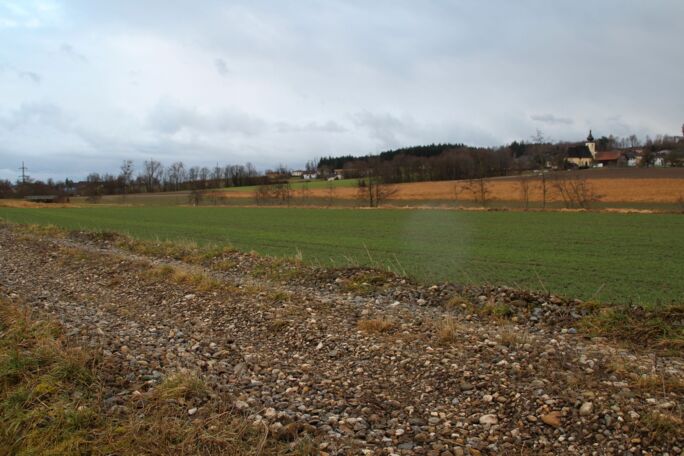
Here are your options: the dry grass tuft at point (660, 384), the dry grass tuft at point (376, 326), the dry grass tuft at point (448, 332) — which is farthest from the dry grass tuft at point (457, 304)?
the dry grass tuft at point (660, 384)

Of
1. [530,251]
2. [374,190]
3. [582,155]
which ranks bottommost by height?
[530,251]

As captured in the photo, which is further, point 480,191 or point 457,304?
point 480,191

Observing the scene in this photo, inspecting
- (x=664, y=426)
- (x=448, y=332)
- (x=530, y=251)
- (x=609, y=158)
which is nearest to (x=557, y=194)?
(x=530, y=251)

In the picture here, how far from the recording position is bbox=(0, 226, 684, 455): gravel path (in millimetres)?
5102

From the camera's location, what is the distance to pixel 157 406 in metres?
5.68

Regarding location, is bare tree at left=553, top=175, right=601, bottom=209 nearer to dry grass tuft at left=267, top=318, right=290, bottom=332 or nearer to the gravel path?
the gravel path

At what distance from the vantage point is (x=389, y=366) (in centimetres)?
727

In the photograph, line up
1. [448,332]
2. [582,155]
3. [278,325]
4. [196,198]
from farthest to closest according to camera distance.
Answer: [582,155], [196,198], [278,325], [448,332]

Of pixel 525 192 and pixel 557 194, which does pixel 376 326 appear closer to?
pixel 525 192

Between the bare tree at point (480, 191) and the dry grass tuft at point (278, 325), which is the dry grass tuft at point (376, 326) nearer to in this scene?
the dry grass tuft at point (278, 325)

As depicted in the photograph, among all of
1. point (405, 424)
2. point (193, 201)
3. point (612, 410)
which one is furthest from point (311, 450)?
point (193, 201)

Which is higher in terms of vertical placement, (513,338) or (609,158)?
(609,158)

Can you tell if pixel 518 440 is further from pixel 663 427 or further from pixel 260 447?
pixel 260 447

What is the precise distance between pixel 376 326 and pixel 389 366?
67.3 inches
